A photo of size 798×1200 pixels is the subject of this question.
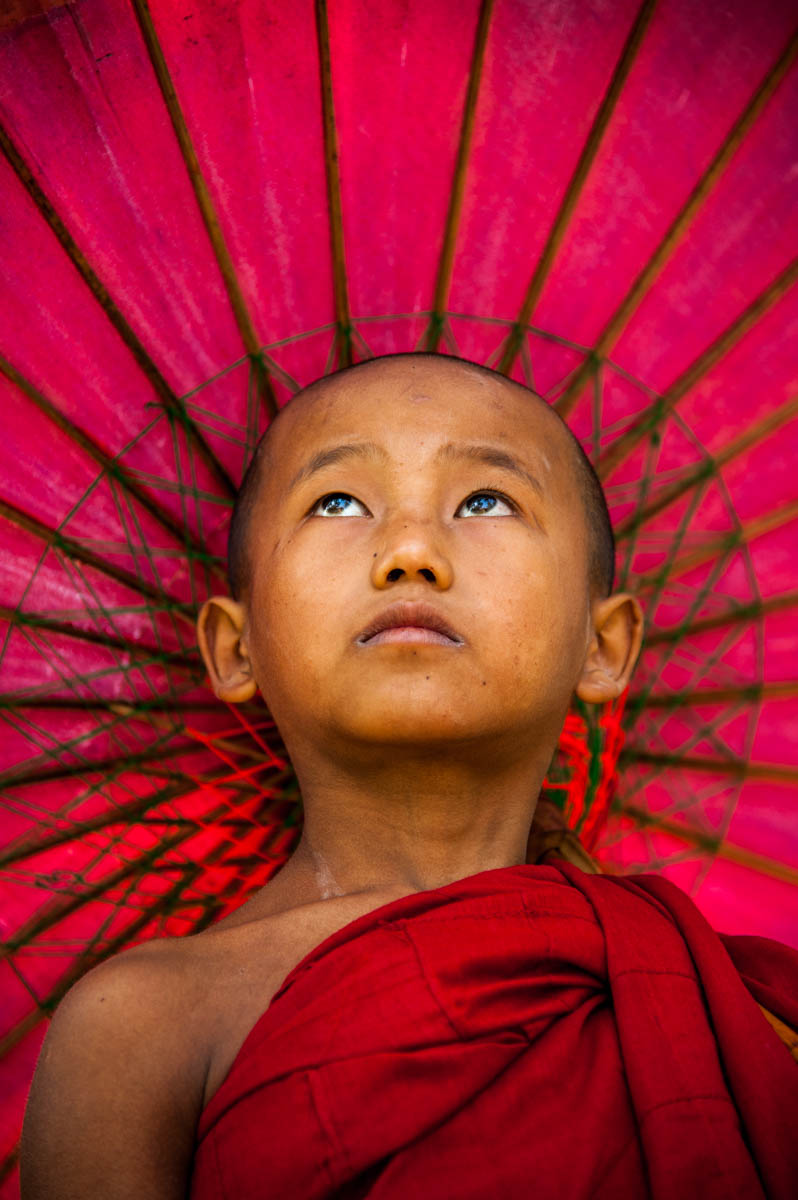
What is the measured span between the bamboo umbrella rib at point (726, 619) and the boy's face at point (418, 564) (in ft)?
0.74

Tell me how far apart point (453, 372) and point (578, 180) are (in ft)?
1.35

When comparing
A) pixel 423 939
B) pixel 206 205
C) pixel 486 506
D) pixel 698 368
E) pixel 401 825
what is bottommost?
pixel 423 939

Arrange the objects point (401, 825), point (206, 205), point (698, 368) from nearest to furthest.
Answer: point (401, 825) → point (206, 205) → point (698, 368)

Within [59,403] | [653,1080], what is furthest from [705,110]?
[653,1080]

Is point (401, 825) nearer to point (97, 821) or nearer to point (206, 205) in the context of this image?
point (97, 821)

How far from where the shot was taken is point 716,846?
1.80 metres

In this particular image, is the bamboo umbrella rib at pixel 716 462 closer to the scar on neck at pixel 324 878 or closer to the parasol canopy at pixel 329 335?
the parasol canopy at pixel 329 335

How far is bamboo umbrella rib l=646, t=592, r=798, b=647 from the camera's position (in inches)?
69.3

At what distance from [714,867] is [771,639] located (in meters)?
0.43

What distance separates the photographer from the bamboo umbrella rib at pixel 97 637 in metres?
1.64

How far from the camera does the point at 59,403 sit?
1654 mm

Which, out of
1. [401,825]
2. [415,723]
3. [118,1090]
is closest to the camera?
[118,1090]

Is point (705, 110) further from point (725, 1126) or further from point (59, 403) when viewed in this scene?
point (725, 1126)

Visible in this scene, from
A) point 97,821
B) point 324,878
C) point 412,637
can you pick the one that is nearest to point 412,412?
point 412,637
